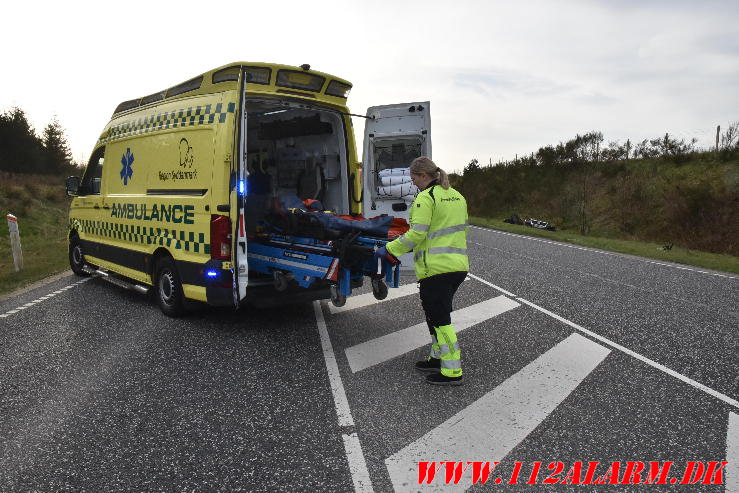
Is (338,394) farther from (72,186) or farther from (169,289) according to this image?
(72,186)

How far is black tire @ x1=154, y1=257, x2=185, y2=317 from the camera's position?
6070mm

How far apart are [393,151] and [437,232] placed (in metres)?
5.94

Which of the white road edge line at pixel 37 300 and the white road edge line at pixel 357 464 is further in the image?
the white road edge line at pixel 37 300

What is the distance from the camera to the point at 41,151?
2125 inches

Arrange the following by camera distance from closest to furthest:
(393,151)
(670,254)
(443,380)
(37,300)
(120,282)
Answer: (443,380) < (120,282) < (37,300) < (393,151) < (670,254)

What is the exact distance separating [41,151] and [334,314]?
194 feet

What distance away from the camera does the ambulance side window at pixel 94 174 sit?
26.0ft

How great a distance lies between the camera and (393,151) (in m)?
10.0

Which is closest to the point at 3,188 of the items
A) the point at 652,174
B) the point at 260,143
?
the point at 260,143

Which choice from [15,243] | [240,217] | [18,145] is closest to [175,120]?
[240,217]

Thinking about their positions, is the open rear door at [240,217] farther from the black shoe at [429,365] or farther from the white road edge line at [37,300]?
the white road edge line at [37,300]

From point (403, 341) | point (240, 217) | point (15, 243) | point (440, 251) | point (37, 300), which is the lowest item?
point (403, 341)

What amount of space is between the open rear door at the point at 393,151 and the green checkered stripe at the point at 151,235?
3955mm

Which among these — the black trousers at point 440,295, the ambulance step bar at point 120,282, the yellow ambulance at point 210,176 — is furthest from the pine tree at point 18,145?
the black trousers at point 440,295
